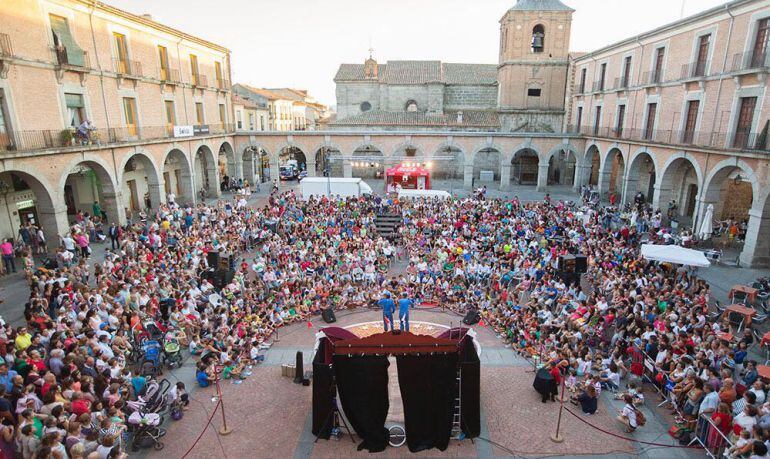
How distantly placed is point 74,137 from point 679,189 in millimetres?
33913

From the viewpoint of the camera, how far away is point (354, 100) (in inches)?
1796

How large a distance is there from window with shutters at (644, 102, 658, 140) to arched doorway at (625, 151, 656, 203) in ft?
3.85

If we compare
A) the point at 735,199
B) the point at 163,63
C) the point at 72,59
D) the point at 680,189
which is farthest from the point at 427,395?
the point at 163,63

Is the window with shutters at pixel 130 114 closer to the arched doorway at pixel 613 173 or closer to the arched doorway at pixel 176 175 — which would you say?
the arched doorway at pixel 176 175

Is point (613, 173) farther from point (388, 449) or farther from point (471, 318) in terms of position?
point (388, 449)

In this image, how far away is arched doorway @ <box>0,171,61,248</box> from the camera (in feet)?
60.6

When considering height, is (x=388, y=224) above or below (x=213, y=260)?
below

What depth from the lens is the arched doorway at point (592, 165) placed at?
34088 millimetres

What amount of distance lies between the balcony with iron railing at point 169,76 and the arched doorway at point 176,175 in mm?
4572

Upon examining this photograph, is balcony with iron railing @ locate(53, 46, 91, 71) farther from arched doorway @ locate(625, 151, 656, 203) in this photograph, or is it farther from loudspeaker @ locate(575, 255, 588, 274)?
arched doorway @ locate(625, 151, 656, 203)

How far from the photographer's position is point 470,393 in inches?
351

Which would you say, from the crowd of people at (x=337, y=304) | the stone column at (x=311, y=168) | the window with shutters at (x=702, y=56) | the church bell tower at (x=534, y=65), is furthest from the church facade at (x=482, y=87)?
the crowd of people at (x=337, y=304)

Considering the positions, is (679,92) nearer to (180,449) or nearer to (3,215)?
(180,449)

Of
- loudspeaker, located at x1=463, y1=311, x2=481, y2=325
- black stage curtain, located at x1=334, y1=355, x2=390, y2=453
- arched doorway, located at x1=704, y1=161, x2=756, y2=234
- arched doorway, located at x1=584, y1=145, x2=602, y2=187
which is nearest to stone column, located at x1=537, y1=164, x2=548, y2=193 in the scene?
arched doorway, located at x1=584, y1=145, x2=602, y2=187
